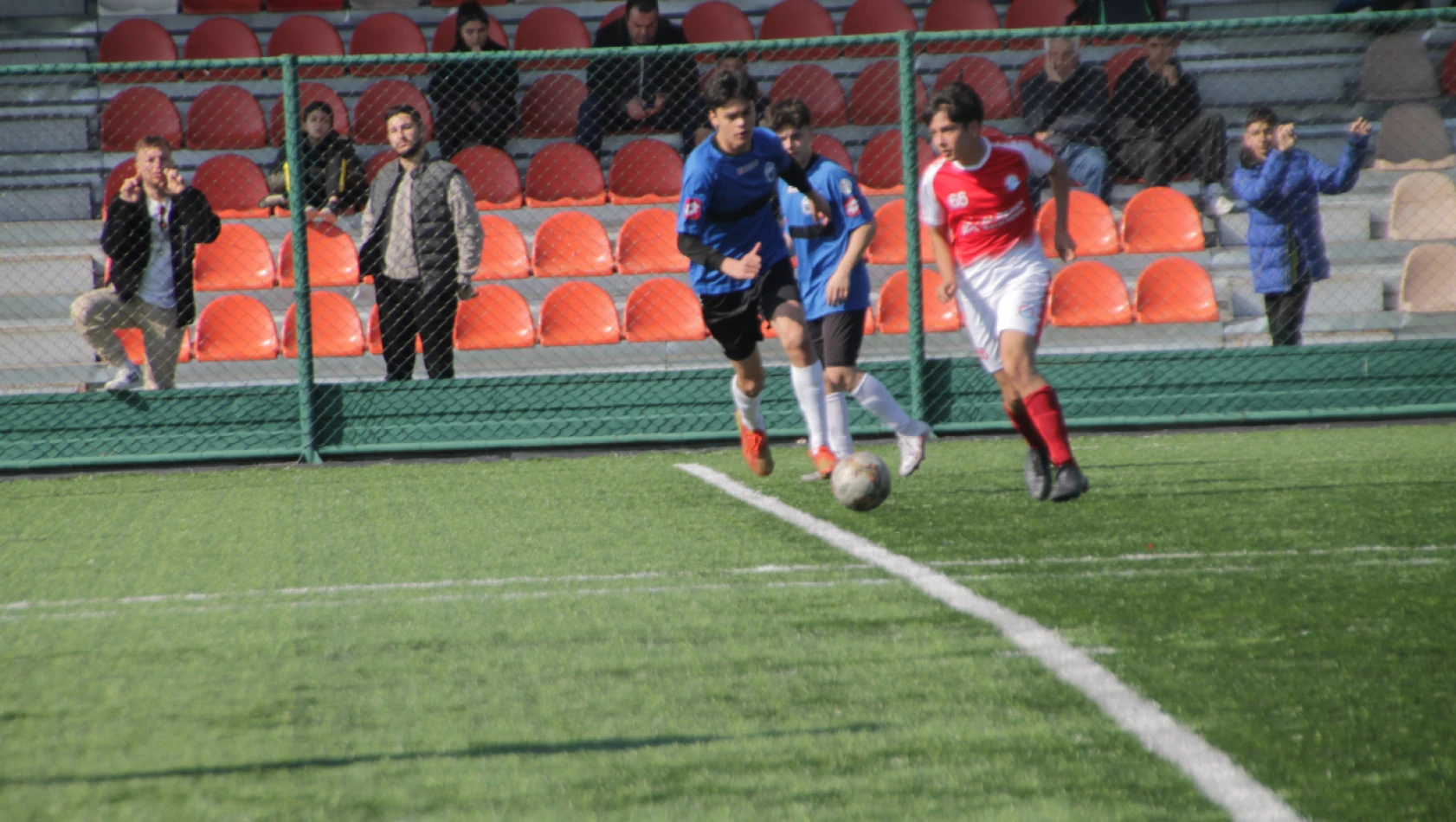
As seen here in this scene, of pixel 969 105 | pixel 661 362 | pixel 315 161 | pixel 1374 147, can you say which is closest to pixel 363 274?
pixel 315 161

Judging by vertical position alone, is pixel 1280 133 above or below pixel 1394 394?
above

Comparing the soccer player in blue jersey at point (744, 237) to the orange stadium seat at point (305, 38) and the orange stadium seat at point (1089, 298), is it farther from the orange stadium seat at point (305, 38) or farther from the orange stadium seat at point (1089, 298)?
the orange stadium seat at point (305, 38)

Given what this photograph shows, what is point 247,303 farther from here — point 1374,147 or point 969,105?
point 1374,147

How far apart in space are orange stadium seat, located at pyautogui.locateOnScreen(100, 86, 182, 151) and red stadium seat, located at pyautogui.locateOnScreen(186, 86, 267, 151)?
0.17m

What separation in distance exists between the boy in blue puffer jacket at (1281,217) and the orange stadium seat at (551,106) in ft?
19.8

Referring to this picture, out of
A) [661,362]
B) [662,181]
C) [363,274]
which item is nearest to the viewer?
[363,274]

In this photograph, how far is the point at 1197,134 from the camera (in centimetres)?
1159

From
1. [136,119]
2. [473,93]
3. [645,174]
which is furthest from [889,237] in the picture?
[136,119]

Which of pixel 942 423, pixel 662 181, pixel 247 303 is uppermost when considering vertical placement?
pixel 662 181

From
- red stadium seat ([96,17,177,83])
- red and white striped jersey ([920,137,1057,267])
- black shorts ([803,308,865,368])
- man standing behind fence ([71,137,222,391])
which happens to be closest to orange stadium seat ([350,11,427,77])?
red stadium seat ([96,17,177,83])

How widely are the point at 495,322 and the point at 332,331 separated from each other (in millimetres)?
1225

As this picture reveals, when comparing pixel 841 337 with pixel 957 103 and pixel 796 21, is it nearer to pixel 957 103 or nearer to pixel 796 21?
pixel 957 103

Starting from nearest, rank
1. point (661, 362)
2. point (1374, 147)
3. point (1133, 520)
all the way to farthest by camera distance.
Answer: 1. point (1133, 520)
2. point (661, 362)
3. point (1374, 147)

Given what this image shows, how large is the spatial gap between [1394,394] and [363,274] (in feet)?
22.8
